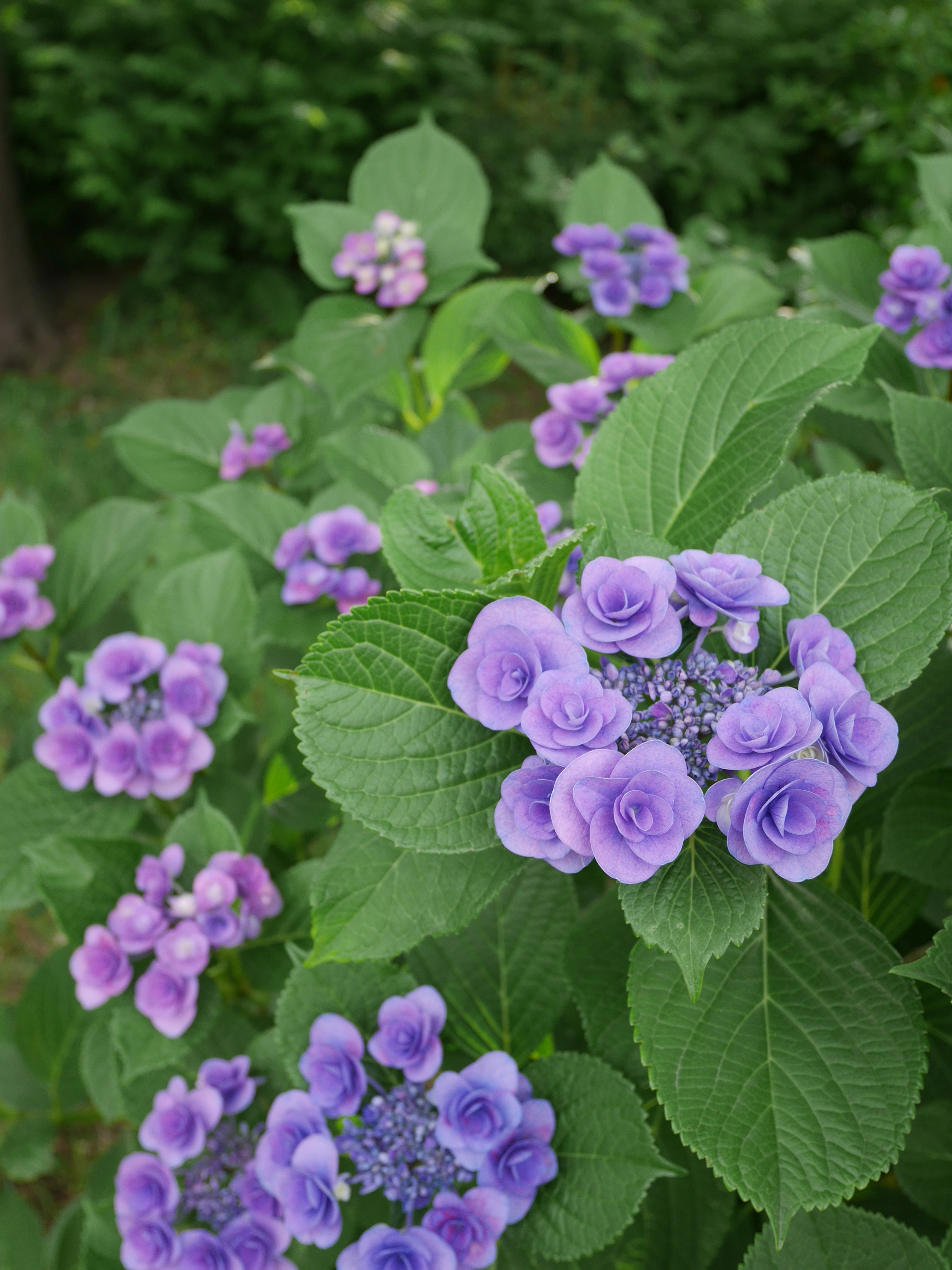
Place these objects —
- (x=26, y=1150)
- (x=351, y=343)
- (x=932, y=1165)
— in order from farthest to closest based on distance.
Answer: (x=26, y=1150)
(x=351, y=343)
(x=932, y=1165)

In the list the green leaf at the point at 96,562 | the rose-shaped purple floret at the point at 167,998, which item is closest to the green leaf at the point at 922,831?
the rose-shaped purple floret at the point at 167,998

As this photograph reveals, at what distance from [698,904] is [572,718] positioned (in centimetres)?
16

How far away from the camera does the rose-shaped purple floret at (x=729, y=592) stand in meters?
0.73

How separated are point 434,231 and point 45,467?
3.32 meters

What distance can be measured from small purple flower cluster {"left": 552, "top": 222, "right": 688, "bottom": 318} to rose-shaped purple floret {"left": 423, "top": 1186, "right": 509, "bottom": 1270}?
1197 mm

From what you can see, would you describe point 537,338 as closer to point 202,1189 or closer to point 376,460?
point 376,460

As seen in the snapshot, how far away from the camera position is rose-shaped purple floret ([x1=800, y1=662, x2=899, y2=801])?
0.69 meters

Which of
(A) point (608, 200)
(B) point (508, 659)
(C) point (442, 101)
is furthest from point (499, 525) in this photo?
(C) point (442, 101)

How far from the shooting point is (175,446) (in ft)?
5.88

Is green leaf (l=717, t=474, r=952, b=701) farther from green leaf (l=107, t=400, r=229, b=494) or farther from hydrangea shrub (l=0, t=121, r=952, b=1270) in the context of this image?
green leaf (l=107, t=400, r=229, b=494)

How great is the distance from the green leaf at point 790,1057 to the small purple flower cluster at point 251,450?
45.5 inches

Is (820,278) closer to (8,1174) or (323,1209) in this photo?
(323,1209)

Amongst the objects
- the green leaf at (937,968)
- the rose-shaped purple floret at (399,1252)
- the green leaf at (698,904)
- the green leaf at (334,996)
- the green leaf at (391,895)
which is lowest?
the rose-shaped purple floret at (399,1252)

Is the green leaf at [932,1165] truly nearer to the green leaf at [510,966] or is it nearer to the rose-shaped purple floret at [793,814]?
the green leaf at [510,966]
